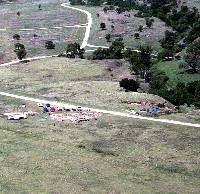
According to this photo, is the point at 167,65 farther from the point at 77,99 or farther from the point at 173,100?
the point at 77,99

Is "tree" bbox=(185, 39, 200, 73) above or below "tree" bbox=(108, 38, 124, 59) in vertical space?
above

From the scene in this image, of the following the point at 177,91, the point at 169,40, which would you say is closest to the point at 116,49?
the point at 169,40

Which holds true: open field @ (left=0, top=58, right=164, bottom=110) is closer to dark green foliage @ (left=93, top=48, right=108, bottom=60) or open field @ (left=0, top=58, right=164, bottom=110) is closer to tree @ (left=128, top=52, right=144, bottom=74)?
tree @ (left=128, top=52, right=144, bottom=74)

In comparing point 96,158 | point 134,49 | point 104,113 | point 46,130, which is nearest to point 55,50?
point 134,49

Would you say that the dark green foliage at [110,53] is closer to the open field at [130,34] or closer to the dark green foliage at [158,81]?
the open field at [130,34]

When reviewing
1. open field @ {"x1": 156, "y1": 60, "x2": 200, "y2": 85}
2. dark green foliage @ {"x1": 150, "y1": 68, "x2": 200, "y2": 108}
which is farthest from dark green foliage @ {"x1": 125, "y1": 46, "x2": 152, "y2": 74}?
dark green foliage @ {"x1": 150, "y1": 68, "x2": 200, "y2": 108}
